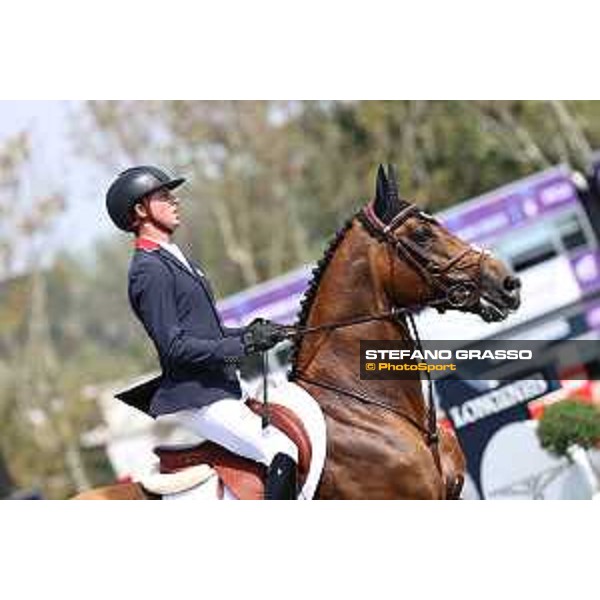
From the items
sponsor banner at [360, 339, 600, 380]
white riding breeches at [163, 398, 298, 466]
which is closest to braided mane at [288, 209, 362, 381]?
white riding breeches at [163, 398, 298, 466]

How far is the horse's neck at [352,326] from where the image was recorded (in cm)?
471

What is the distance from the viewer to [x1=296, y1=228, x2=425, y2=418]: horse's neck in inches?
186

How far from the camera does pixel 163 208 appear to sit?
4723 mm

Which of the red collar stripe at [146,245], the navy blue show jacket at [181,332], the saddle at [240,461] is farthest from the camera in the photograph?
the red collar stripe at [146,245]

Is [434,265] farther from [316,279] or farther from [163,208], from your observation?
[163,208]

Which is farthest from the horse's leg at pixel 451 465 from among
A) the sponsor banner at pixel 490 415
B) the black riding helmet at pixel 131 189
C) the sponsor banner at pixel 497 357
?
the black riding helmet at pixel 131 189

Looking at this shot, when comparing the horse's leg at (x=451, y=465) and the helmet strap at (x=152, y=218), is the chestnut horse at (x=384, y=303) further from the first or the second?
the helmet strap at (x=152, y=218)

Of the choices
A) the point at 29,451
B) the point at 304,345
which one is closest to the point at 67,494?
the point at 29,451

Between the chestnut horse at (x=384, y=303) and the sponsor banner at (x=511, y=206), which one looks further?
the sponsor banner at (x=511, y=206)

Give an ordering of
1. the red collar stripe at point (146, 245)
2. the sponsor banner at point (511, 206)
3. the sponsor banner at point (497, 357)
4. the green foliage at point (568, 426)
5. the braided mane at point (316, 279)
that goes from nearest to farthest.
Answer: the red collar stripe at point (146, 245), the braided mane at point (316, 279), the sponsor banner at point (497, 357), the green foliage at point (568, 426), the sponsor banner at point (511, 206)

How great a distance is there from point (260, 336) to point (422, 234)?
0.74 metres

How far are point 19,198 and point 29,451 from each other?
3.60 metres

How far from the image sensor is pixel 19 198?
8.27 m
